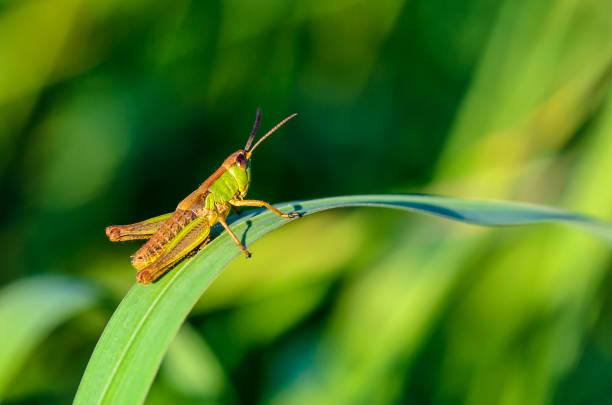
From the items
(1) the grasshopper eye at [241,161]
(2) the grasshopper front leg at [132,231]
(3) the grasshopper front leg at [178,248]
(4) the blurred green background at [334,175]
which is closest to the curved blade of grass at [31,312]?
(4) the blurred green background at [334,175]

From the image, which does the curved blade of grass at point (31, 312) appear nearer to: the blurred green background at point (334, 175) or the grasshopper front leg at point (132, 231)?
the blurred green background at point (334, 175)

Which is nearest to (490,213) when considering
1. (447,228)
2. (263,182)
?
(447,228)

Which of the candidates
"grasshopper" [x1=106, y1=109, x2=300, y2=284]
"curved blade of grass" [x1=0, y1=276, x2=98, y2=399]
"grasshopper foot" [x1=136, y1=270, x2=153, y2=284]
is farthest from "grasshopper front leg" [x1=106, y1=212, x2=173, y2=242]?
"grasshopper foot" [x1=136, y1=270, x2=153, y2=284]

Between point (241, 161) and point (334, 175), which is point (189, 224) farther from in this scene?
point (334, 175)

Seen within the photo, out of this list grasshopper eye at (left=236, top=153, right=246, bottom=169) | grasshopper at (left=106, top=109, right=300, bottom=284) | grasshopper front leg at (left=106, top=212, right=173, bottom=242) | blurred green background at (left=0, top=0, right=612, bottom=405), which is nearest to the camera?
grasshopper at (left=106, top=109, right=300, bottom=284)

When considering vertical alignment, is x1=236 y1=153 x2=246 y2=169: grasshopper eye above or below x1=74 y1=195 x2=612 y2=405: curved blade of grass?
above

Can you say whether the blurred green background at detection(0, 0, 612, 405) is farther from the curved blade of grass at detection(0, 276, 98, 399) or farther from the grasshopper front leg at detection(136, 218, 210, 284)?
the grasshopper front leg at detection(136, 218, 210, 284)
